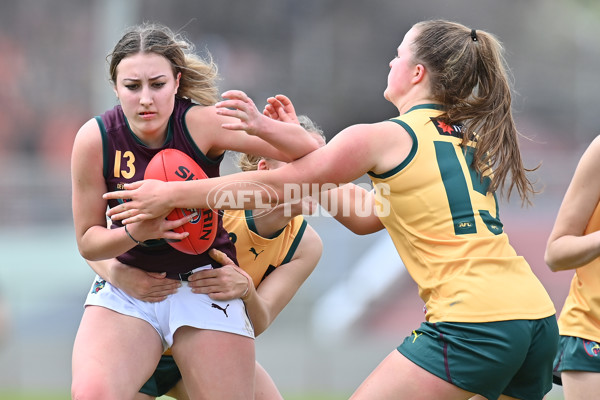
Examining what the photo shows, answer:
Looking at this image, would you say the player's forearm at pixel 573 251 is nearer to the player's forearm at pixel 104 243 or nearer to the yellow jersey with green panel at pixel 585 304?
the yellow jersey with green panel at pixel 585 304

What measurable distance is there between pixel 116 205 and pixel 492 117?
1.61 meters

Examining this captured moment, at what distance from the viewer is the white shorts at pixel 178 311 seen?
11.6 feet

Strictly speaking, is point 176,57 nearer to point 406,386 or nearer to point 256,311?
point 256,311

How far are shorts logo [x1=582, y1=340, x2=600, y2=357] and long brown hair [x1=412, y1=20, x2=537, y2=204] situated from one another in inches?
25.4

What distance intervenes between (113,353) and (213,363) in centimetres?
41

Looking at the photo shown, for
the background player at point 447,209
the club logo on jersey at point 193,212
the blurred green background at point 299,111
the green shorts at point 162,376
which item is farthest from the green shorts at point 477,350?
the blurred green background at point 299,111

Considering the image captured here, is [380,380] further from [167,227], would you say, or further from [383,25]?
[383,25]

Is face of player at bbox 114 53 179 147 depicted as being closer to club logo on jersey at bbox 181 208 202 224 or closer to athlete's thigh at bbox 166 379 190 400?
club logo on jersey at bbox 181 208 202 224

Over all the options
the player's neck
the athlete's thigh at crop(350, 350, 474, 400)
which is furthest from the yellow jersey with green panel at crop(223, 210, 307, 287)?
the athlete's thigh at crop(350, 350, 474, 400)

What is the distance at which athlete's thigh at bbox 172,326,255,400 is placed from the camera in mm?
3476

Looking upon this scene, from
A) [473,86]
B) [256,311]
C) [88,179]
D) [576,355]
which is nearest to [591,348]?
[576,355]

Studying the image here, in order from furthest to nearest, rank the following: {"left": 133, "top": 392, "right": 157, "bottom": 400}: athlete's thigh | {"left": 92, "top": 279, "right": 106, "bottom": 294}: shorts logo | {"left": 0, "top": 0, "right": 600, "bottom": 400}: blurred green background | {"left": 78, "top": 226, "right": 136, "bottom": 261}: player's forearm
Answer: {"left": 0, "top": 0, "right": 600, "bottom": 400}: blurred green background → {"left": 133, "top": 392, "right": 157, "bottom": 400}: athlete's thigh → {"left": 92, "top": 279, "right": 106, "bottom": 294}: shorts logo → {"left": 78, "top": 226, "right": 136, "bottom": 261}: player's forearm

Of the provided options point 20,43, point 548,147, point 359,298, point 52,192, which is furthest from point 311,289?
point 20,43

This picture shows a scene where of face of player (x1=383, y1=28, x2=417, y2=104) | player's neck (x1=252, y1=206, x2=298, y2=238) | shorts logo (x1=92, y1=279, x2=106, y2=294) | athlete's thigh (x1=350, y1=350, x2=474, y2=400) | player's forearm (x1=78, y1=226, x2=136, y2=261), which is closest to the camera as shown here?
athlete's thigh (x1=350, y1=350, x2=474, y2=400)
